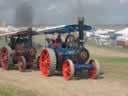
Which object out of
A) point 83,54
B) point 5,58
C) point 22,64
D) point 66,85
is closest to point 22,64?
point 22,64

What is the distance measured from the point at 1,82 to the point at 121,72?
578cm

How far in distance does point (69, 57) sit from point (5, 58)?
4906 mm

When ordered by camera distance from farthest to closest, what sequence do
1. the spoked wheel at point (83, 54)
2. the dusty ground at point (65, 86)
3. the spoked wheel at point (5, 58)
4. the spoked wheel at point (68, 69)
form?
the spoked wheel at point (5, 58) < the spoked wheel at point (83, 54) < the spoked wheel at point (68, 69) < the dusty ground at point (65, 86)

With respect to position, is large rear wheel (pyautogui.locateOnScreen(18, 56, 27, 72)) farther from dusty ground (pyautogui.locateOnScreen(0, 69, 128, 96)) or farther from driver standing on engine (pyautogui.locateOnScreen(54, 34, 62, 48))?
driver standing on engine (pyautogui.locateOnScreen(54, 34, 62, 48))

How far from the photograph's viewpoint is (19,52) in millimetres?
18406

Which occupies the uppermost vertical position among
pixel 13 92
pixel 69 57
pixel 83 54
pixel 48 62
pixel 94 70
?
pixel 83 54

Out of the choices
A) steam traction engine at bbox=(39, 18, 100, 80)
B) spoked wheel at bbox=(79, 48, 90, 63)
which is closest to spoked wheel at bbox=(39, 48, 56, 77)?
steam traction engine at bbox=(39, 18, 100, 80)

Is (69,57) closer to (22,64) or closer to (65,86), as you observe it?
(65,86)

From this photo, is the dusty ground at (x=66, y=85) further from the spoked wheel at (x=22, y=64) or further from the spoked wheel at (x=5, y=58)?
the spoked wheel at (x=5, y=58)

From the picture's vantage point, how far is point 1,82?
1422cm

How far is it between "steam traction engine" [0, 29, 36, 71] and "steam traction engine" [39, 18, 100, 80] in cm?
201

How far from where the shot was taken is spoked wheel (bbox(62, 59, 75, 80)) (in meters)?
14.2

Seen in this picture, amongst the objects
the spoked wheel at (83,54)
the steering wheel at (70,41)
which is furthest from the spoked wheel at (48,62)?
the spoked wheel at (83,54)

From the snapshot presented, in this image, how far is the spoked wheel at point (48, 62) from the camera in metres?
15.2
